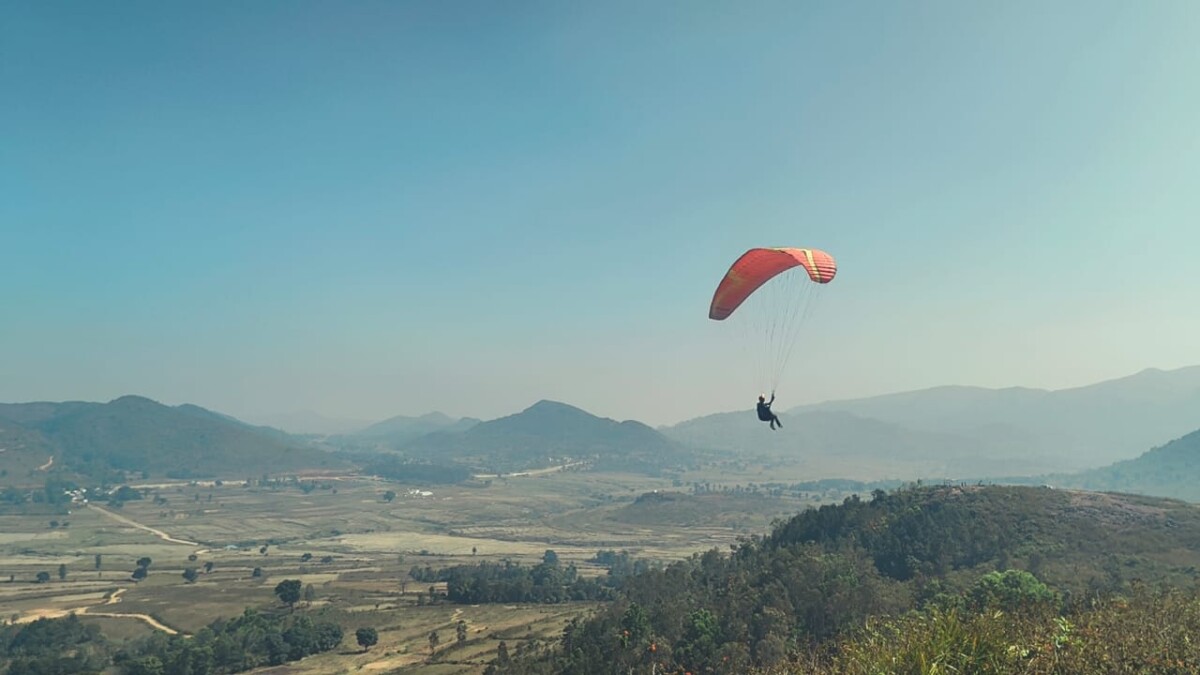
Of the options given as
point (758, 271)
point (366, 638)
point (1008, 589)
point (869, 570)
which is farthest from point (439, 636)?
point (758, 271)

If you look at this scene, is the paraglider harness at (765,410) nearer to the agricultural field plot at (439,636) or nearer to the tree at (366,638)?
the agricultural field plot at (439,636)

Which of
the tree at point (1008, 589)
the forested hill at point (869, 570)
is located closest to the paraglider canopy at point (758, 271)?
the forested hill at point (869, 570)

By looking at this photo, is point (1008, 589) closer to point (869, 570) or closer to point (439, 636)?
point (869, 570)

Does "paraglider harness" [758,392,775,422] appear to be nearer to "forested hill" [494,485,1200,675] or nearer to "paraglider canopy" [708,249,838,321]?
"paraglider canopy" [708,249,838,321]

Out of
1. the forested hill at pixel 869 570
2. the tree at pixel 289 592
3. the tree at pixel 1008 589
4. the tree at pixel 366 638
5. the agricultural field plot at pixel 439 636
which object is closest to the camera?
the tree at pixel 1008 589

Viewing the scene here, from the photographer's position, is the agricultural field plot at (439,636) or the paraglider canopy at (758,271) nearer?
the paraglider canopy at (758,271)

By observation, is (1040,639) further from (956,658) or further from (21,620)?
(21,620)
